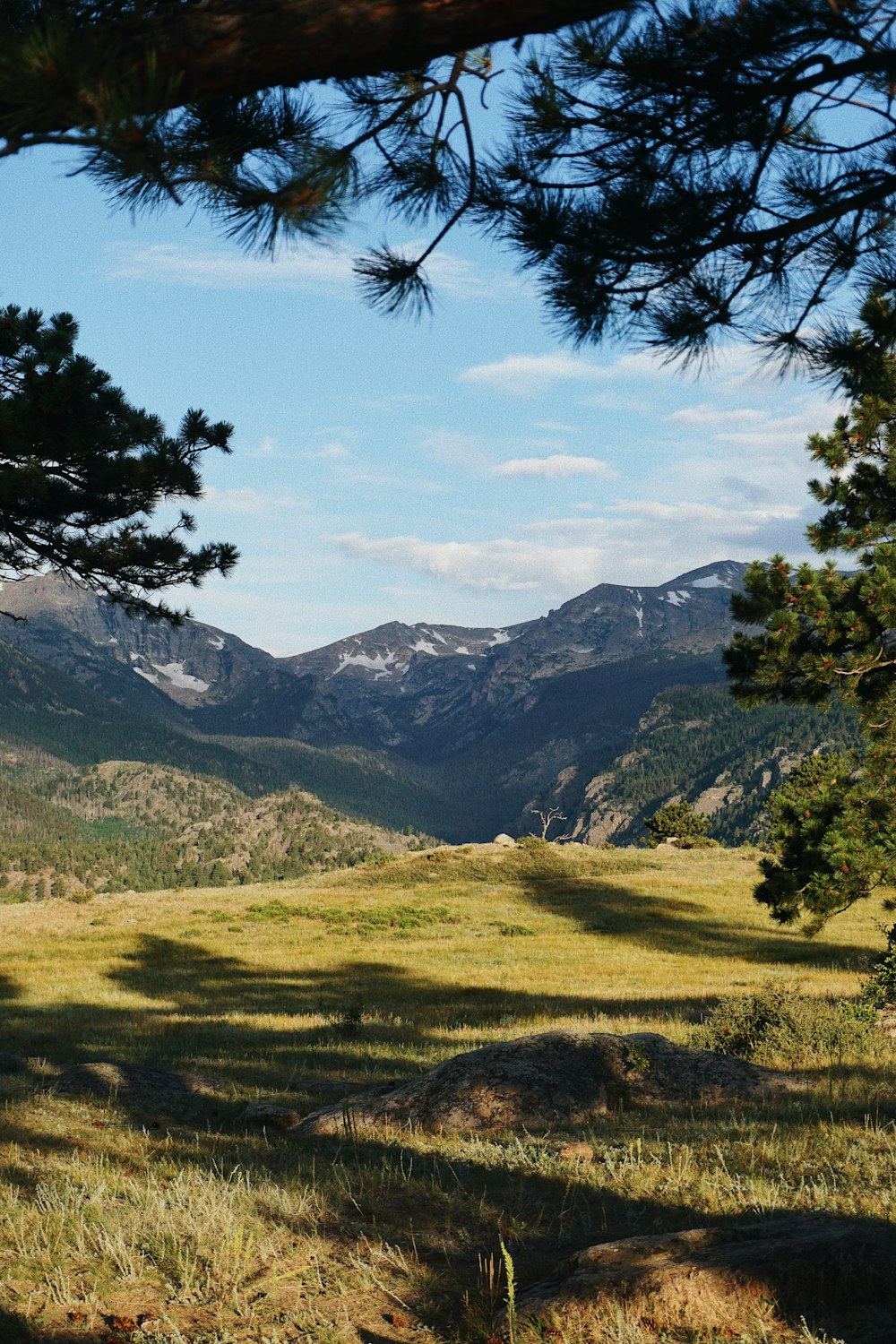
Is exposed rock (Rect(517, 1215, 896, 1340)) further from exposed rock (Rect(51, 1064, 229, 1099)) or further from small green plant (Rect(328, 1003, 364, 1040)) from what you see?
small green plant (Rect(328, 1003, 364, 1040))

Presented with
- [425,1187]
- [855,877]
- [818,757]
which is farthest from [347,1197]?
[818,757]

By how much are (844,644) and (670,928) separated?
80.1 ft

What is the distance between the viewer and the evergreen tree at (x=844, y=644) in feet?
41.0

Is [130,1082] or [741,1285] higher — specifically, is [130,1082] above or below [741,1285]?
below

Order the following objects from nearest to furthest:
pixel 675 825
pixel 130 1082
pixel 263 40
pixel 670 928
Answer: pixel 263 40 < pixel 130 1082 < pixel 670 928 < pixel 675 825

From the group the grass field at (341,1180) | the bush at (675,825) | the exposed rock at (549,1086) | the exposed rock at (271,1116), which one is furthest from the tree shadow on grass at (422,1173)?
the bush at (675,825)

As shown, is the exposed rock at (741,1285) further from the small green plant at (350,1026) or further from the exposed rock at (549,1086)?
the small green plant at (350,1026)

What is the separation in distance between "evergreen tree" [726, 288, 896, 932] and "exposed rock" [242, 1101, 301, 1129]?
7.78m

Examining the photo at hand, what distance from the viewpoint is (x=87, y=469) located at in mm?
14000

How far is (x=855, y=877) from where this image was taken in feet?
45.7

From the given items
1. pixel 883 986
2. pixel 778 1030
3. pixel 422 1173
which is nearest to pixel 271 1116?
pixel 422 1173

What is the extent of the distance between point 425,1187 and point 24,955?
87.6ft

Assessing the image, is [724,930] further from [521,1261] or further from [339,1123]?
[521,1261]

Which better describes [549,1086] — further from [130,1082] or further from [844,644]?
[844,644]
